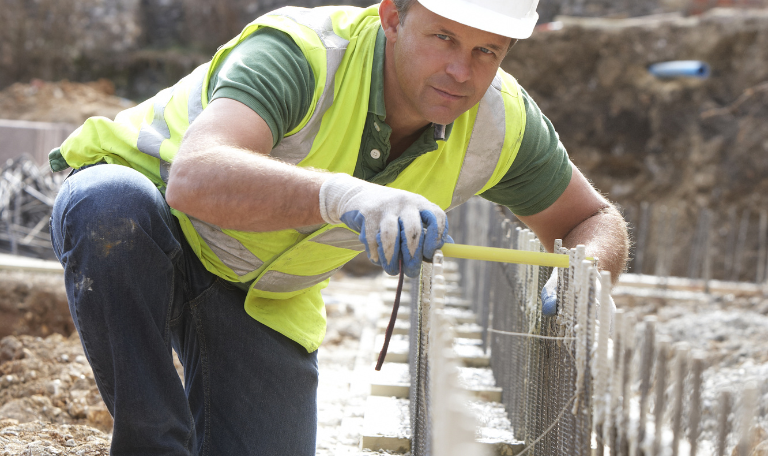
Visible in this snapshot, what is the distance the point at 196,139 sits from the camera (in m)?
1.80

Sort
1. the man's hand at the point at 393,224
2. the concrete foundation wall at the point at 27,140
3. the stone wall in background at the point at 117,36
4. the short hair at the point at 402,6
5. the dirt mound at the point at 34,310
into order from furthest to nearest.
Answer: the stone wall in background at the point at 117,36 → the concrete foundation wall at the point at 27,140 → the dirt mound at the point at 34,310 → the short hair at the point at 402,6 → the man's hand at the point at 393,224

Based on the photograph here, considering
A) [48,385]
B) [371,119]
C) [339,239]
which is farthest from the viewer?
[48,385]

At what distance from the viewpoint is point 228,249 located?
2.26 m

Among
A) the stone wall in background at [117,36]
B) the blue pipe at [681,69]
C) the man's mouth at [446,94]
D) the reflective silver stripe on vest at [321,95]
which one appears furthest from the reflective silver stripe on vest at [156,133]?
the stone wall in background at [117,36]

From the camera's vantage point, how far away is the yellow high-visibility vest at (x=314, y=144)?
212cm

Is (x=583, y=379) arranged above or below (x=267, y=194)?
below

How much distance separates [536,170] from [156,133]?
126 centimetres

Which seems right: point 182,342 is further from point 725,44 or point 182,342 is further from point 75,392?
point 725,44

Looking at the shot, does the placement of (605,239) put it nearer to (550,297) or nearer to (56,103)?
(550,297)

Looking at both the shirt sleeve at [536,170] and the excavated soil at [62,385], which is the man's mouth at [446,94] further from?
the excavated soil at [62,385]

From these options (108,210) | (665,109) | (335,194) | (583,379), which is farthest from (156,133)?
(665,109)

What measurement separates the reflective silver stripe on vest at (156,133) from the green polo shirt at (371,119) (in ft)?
0.79

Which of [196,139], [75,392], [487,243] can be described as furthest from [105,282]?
[487,243]

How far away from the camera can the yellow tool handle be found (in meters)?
1.67
